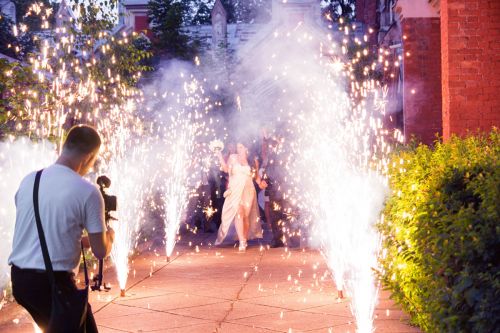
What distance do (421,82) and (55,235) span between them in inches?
484

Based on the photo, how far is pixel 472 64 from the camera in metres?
12.0

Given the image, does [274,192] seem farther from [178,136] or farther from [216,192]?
[178,136]

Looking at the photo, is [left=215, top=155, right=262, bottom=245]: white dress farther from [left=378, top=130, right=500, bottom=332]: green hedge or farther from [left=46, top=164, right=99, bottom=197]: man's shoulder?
[left=46, top=164, right=99, bottom=197]: man's shoulder

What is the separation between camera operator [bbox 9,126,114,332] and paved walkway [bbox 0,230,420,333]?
349 centimetres

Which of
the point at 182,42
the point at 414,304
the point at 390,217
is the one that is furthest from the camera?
the point at 182,42

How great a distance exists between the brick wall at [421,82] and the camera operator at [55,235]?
11.9m

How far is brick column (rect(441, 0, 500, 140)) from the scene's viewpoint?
39.3 feet

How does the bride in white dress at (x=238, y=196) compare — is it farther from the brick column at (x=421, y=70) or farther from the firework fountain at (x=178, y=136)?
the brick column at (x=421, y=70)

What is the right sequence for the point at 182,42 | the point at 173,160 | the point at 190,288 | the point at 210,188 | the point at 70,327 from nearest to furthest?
Answer: the point at 70,327, the point at 190,288, the point at 210,188, the point at 173,160, the point at 182,42

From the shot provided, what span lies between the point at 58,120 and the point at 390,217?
20.8ft

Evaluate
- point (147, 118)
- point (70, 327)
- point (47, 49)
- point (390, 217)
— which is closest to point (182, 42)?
point (147, 118)

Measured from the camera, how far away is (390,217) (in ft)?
28.1

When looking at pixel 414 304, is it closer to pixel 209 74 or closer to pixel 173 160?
pixel 173 160

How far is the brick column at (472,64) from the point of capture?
12.0 m
